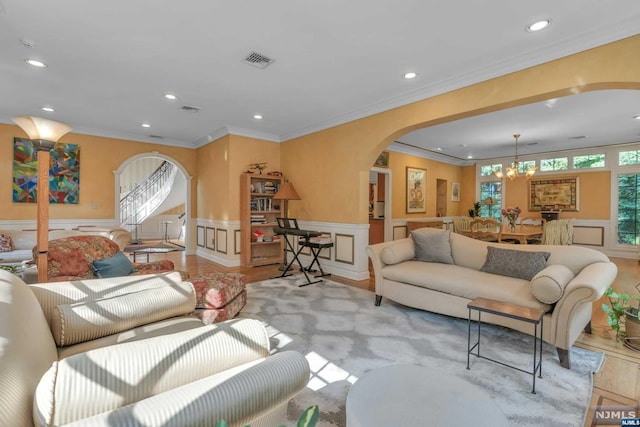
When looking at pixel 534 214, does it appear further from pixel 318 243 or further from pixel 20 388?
pixel 20 388

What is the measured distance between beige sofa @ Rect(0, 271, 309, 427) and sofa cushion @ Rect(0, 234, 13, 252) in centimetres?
488

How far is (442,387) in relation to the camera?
139 centimetres

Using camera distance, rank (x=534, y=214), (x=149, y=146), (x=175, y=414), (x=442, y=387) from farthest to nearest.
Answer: (x=534, y=214) → (x=149, y=146) → (x=442, y=387) → (x=175, y=414)

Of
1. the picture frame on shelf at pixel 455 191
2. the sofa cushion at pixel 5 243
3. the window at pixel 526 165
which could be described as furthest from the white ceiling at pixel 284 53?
the picture frame on shelf at pixel 455 191

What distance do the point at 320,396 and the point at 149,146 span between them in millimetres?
6702

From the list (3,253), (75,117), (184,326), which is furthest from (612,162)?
(3,253)

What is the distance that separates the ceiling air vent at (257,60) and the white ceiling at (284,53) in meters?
0.07

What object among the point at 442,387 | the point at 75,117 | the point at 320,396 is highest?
the point at 75,117

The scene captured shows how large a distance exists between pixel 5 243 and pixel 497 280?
7.17 m

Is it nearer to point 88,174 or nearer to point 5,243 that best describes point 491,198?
point 88,174

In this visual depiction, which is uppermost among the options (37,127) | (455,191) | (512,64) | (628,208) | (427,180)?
(512,64)

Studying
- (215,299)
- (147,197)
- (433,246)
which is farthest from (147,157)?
(433,246)

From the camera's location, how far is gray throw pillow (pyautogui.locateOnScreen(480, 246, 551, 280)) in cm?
292

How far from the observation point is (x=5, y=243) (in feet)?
16.0
